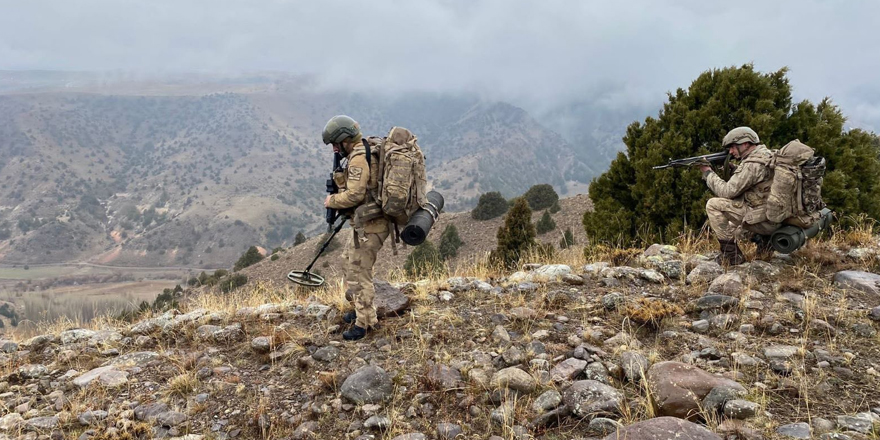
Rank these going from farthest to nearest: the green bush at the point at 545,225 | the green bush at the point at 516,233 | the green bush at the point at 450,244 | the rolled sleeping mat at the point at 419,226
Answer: the green bush at the point at 450,244, the green bush at the point at 545,225, the green bush at the point at 516,233, the rolled sleeping mat at the point at 419,226

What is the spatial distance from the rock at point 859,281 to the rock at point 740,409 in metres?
3.79

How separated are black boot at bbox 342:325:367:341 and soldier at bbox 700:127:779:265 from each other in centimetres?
529

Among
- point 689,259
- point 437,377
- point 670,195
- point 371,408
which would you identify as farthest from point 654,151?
point 371,408

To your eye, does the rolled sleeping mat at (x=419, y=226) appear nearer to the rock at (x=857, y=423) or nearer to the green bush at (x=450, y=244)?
the rock at (x=857, y=423)


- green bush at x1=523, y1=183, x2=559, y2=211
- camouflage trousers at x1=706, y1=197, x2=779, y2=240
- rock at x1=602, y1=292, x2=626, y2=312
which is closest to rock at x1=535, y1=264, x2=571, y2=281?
rock at x1=602, y1=292, x2=626, y2=312

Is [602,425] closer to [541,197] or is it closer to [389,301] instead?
[389,301]

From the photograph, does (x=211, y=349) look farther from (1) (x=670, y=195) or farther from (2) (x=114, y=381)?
(1) (x=670, y=195)

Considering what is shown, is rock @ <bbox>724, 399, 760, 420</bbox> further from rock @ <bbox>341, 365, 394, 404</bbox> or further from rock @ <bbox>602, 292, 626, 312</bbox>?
rock @ <bbox>341, 365, 394, 404</bbox>

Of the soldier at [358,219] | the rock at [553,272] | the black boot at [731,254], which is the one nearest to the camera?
the soldier at [358,219]

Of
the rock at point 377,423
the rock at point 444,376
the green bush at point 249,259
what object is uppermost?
the rock at point 444,376

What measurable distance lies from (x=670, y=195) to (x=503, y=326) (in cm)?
615

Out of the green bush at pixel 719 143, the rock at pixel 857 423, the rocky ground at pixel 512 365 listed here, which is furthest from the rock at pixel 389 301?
the green bush at pixel 719 143

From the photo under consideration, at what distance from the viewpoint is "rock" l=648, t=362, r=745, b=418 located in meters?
3.26

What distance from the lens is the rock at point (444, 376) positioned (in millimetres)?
4074
